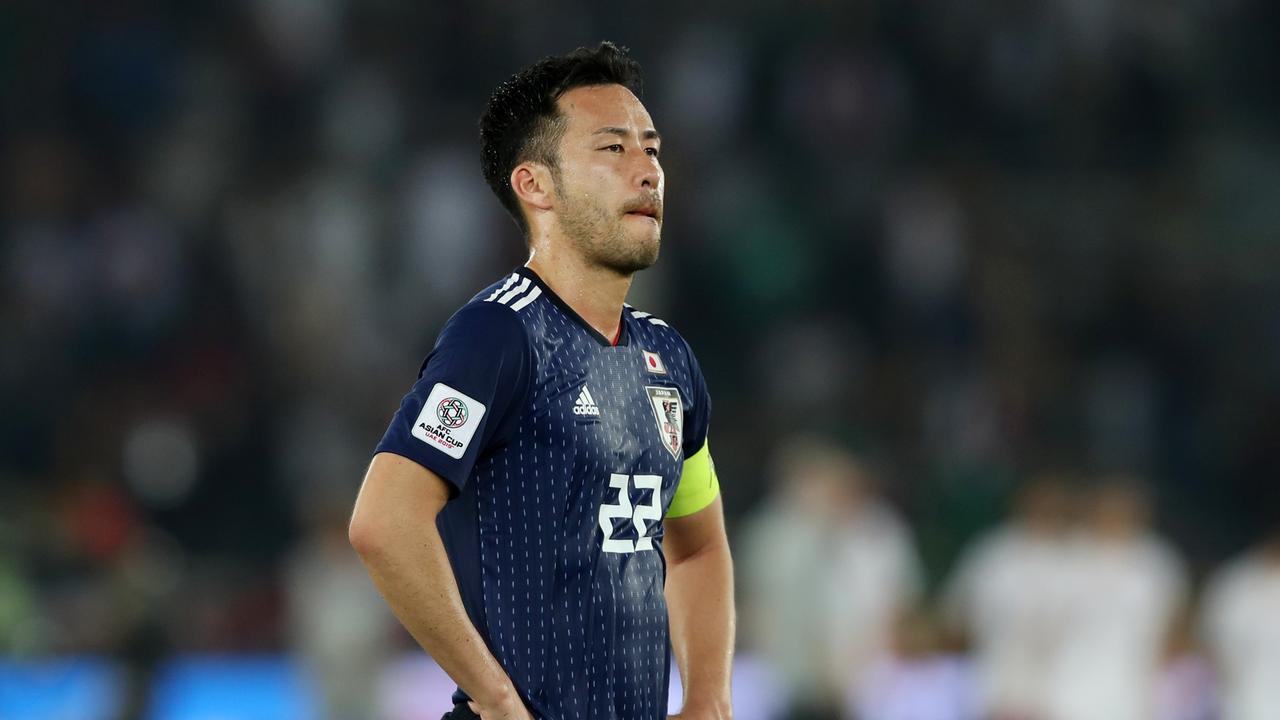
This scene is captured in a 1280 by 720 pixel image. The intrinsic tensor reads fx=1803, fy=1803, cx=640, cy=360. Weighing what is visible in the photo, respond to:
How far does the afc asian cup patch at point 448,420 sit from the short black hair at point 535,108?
549 mm

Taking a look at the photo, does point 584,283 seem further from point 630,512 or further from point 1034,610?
point 1034,610

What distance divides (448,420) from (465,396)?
55 millimetres

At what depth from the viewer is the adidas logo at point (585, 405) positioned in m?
3.27

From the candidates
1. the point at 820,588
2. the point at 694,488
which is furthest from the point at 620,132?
the point at 820,588

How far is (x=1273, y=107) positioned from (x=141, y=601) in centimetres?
1122

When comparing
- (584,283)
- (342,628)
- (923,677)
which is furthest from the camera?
(923,677)

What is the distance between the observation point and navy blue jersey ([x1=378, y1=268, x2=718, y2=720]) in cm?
312

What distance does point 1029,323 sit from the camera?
13.6 metres

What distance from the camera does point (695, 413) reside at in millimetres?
3670

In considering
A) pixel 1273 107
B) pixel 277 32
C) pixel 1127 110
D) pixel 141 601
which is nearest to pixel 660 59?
pixel 277 32

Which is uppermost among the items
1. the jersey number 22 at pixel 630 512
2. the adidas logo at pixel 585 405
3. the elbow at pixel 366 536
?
the adidas logo at pixel 585 405

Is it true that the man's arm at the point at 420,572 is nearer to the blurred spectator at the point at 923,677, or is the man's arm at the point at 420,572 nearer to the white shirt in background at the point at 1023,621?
the white shirt in background at the point at 1023,621

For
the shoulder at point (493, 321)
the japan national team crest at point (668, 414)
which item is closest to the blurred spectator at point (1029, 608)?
the japan national team crest at point (668, 414)

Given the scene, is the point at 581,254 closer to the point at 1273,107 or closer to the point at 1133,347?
the point at 1133,347
